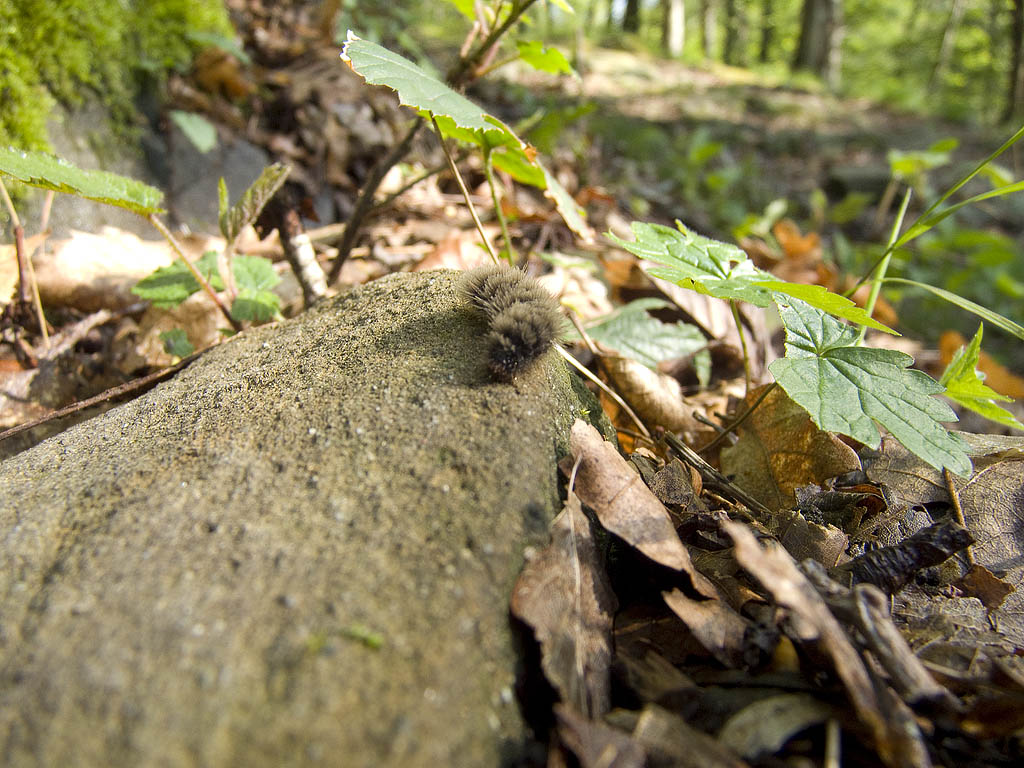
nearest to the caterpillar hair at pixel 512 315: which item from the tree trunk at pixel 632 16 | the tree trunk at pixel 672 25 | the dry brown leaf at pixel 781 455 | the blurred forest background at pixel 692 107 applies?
the dry brown leaf at pixel 781 455

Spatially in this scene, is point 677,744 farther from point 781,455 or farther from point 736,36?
point 736,36

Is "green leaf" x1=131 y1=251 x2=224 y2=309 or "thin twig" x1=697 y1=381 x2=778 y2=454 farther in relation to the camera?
"green leaf" x1=131 y1=251 x2=224 y2=309

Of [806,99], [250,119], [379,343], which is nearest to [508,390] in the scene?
[379,343]

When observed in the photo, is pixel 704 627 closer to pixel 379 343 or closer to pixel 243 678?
pixel 243 678

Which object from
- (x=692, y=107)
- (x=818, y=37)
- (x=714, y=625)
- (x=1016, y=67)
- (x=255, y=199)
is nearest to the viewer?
(x=714, y=625)

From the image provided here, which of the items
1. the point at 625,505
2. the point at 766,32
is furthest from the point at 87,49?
the point at 766,32

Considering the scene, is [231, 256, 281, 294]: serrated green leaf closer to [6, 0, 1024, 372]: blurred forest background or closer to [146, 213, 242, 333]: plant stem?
[146, 213, 242, 333]: plant stem

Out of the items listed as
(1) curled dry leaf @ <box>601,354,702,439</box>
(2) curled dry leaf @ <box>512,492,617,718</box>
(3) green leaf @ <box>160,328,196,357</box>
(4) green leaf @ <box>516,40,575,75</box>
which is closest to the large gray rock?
(2) curled dry leaf @ <box>512,492,617,718</box>
